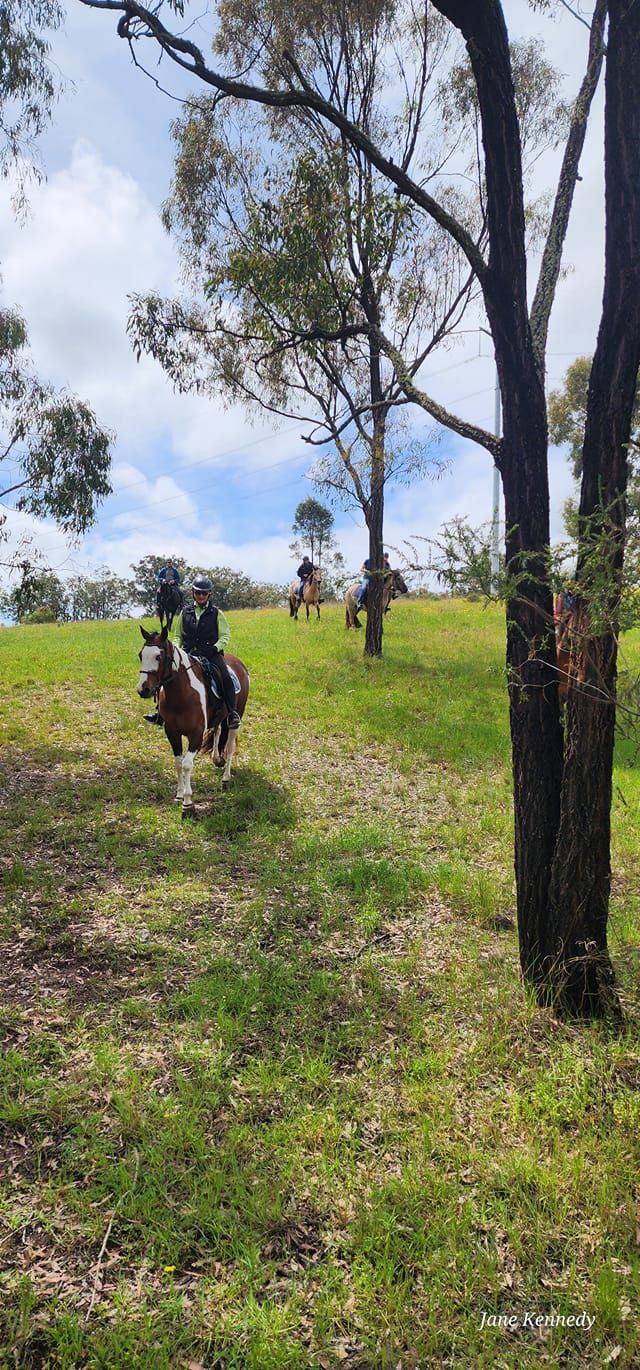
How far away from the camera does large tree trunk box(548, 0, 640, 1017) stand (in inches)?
157

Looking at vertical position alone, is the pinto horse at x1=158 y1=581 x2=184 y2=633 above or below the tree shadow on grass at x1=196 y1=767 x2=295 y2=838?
above

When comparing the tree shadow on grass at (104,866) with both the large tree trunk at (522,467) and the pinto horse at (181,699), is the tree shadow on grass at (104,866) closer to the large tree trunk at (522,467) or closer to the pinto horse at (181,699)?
the pinto horse at (181,699)

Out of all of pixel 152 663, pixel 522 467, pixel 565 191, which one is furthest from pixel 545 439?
pixel 152 663

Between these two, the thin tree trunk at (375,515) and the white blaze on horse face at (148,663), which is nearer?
the white blaze on horse face at (148,663)

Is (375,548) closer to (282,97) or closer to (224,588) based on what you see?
(282,97)

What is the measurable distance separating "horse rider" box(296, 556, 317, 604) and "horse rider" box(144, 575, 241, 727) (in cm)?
1610

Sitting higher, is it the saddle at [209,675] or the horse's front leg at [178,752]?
the saddle at [209,675]

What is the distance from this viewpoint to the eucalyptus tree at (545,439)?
402 cm

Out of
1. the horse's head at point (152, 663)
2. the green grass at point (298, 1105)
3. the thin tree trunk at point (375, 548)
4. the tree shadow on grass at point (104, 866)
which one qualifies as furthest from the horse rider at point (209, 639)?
the thin tree trunk at point (375, 548)

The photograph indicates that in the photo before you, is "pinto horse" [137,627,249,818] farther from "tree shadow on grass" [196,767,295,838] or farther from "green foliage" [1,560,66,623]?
"green foliage" [1,560,66,623]

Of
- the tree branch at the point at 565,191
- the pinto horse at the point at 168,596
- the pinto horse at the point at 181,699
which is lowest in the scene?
the pinto horse at the point at 181,699

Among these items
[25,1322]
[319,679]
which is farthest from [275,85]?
[25,1322]

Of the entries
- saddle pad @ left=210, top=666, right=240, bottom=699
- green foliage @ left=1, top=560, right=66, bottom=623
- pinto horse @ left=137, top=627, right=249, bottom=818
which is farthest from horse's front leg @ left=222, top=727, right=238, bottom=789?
green foliage @ left=1, top=560, right=66, bottom=623

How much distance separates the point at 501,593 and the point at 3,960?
445cm
